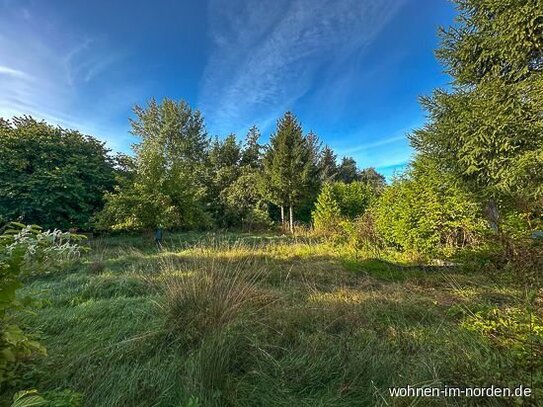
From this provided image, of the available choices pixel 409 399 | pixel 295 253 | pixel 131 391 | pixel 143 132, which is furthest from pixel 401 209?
pixel 143 132

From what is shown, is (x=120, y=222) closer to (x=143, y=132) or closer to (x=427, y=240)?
(x=427, y=240)

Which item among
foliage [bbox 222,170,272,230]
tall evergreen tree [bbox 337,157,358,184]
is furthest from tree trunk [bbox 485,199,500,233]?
tall evergreen tree [bbox 337,157,358,184]

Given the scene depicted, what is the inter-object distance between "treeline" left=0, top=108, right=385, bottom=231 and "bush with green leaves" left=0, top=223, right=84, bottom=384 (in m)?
8.62

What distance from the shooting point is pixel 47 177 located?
38.3 feet

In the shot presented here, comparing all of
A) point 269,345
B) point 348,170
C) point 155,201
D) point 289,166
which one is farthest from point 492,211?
point 348,170

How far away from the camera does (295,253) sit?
7.51 m

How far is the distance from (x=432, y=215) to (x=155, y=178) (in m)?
8.99

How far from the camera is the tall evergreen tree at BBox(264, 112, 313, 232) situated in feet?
51.1

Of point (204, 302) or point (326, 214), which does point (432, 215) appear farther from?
point (326, 214)

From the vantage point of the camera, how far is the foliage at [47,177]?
A: 452 inches

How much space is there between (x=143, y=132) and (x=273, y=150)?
1353cm

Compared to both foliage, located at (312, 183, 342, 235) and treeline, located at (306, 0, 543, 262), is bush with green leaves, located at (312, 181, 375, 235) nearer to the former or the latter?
foliage, located at (312, 183, 342, 235)

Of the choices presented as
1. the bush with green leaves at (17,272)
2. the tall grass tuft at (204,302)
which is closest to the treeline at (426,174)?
the tall grass tuft at (204,302)

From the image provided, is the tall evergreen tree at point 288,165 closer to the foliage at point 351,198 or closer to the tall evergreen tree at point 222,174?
the foliage at point 351,198
